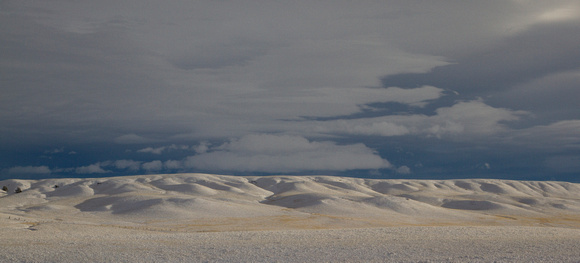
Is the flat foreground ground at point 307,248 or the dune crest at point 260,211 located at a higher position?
the flat foreground ground at point 307,248

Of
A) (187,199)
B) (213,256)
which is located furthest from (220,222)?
(213,256)

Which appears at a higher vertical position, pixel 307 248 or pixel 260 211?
pixel 307 248

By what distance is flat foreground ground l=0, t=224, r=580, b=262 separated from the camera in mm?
26719

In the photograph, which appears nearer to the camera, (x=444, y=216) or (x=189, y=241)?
(x=189, y=241)

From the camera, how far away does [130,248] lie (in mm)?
30156

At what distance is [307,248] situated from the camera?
98.2 ft

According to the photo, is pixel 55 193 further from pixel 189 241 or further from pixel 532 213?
pixel 532 213

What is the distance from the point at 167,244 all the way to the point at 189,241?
1.82 m

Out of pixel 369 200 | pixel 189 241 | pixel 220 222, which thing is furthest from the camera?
pixel 369 200

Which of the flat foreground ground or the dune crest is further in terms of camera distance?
the dune crest

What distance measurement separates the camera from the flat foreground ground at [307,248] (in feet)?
87.7

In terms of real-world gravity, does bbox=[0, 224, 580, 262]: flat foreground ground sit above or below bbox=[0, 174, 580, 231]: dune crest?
above

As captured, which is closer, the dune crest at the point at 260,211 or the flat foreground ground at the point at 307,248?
the flat foreground ground at the point at 307,248

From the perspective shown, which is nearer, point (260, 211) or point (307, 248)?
point (307, 248)
